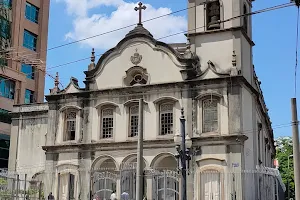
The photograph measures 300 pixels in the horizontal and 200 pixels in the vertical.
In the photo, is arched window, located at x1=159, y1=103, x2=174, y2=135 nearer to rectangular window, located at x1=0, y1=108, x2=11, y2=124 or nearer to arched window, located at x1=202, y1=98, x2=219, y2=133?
arched window, located at x1=202, y1=98, x2=219, y2=133

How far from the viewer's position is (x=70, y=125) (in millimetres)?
29656

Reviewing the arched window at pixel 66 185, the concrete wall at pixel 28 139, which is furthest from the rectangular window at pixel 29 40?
the arched window at pixel 66 185

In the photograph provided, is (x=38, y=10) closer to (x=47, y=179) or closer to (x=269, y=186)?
(x=47, y=179)

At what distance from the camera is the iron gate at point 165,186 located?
25.9 meters

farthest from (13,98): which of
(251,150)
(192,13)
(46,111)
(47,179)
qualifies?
(251,150)

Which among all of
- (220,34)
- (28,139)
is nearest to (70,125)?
(28,139)

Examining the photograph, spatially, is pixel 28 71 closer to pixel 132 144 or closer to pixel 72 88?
pixel 72 88

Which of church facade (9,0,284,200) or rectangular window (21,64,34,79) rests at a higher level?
rectangular window (21,64,34,79)

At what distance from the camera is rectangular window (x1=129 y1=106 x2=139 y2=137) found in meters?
27.8

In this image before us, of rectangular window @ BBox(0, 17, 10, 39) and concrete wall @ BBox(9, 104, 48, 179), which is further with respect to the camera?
concrete wall @ BBox(9, 104, 48, 179)

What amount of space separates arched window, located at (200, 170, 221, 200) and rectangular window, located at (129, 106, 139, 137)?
476cm

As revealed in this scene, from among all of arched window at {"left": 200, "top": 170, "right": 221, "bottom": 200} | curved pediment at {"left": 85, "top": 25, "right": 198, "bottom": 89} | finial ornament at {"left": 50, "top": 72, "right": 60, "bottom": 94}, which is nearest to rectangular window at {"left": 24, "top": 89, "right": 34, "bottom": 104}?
finial ornament at {"left": 50, "top": 72, "right": 60, "bottom": 94}

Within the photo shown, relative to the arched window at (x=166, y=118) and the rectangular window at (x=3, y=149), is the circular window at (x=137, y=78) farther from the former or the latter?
the rectangular window at (x=3, y=149)

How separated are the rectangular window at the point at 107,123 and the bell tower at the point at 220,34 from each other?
6029 millimetres
